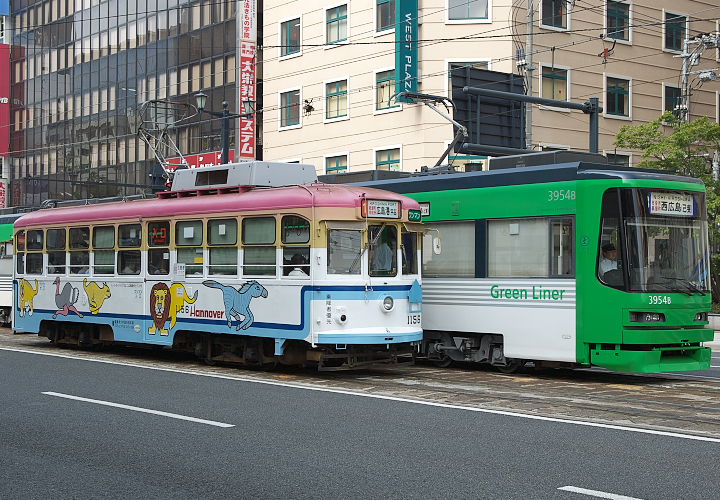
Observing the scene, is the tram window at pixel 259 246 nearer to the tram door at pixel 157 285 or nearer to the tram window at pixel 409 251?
the tram window at pixel 409 251

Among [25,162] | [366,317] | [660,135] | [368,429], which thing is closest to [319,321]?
[366,317]

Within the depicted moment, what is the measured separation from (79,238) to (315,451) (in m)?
12.8

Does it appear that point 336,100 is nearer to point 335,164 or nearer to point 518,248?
point 335,164

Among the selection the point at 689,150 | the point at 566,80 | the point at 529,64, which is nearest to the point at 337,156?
the point at 529,64

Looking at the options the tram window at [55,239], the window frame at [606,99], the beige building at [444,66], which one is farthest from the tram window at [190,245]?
the window frame at [606,99]

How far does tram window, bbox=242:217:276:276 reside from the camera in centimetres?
1644

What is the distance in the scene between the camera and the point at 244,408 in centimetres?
1224

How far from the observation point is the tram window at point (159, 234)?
1861 centimetres

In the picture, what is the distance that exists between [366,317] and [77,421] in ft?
18.5

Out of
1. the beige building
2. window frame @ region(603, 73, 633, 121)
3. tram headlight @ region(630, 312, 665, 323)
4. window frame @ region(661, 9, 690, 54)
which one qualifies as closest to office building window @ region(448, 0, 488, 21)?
the beige building

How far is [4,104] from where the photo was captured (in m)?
68.6

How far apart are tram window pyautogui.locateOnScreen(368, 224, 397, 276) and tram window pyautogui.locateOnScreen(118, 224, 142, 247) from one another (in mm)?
5152

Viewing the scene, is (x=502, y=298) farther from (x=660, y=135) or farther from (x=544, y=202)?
(x=660, y=135)

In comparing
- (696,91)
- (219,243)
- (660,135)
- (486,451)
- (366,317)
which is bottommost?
(486,451)
